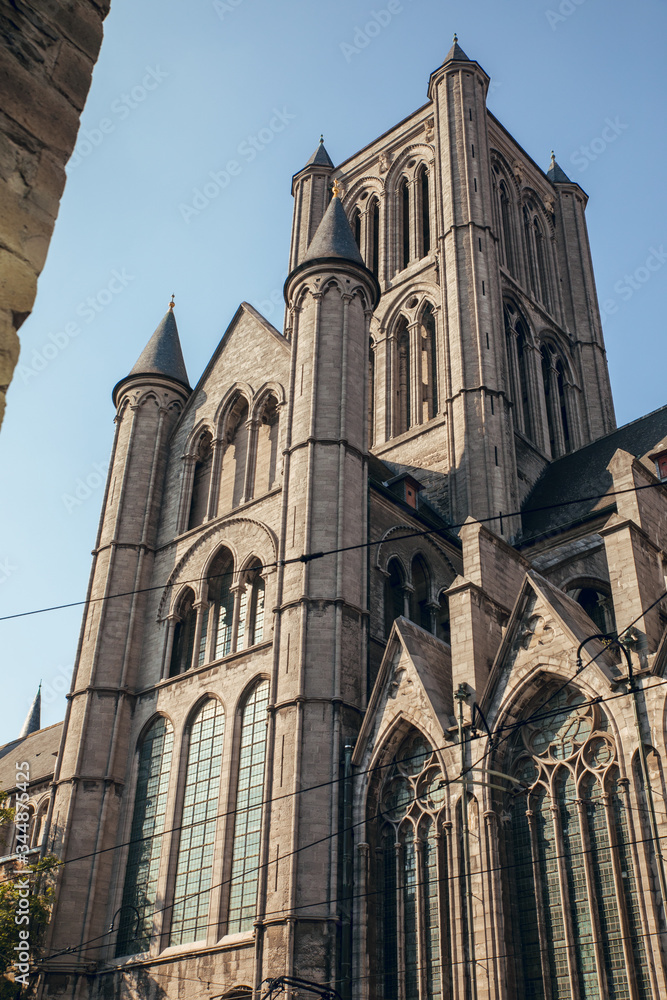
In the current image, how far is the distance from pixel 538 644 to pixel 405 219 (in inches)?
1162

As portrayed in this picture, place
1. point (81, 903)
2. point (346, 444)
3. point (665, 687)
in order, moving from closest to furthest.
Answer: point (665, 687)
point (81, 903)
point (346, 444)

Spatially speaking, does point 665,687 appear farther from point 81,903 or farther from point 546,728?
point 81,903

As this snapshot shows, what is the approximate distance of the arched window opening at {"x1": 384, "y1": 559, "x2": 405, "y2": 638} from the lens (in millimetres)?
24278

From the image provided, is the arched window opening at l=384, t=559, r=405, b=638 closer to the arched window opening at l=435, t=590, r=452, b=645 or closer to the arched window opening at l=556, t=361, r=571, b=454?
the arched window opening at l=435, t=590, r=452, b=645

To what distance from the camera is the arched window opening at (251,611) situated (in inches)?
959

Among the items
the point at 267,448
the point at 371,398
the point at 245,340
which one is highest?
the point at 371,398

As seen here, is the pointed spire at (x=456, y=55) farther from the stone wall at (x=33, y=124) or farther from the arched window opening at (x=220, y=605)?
the stone wall at (x=33, y=124)

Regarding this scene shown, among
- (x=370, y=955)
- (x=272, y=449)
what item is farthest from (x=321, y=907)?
(x=272, y=449)

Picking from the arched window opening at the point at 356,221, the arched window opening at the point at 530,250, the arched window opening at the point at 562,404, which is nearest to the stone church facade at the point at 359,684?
the arched window opening at the point at 562,404

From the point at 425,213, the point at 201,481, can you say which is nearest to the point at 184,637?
the point at 201,481

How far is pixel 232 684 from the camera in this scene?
934 inches

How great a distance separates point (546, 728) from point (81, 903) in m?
12.0

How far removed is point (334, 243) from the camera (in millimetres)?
28656

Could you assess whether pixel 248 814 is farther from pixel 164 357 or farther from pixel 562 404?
pixel 562 404
